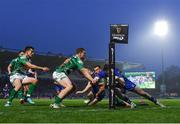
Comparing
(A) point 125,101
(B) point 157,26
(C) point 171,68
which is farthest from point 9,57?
(C) point 171,68

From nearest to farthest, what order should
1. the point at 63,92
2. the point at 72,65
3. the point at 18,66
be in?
the point at 63,92 → the point at 72,65 → the point at 18,66

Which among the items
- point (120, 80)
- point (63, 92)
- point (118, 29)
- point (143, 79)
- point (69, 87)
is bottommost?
point (143, 79)

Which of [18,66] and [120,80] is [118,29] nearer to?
[120,80]

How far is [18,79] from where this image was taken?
15148 millimetres

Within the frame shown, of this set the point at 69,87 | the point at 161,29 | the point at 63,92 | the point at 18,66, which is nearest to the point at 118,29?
the point at 69,87

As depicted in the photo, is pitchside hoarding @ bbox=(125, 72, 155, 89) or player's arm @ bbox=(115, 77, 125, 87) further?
pitchside hoarding @ bbox=(125, 72, 155, 89)

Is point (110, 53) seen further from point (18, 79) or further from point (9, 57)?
point (9, 57)

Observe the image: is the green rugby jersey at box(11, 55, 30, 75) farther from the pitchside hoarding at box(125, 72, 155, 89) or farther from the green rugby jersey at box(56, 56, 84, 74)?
the pitchside hoarding at box(125, 72, 155, 89)

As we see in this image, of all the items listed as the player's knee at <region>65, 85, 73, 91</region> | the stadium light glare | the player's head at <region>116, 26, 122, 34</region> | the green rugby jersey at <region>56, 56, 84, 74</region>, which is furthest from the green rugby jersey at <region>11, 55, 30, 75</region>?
the stadium light glare

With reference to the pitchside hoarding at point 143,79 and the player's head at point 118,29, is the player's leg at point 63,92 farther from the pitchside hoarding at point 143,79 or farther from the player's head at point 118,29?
the pitchside hoarding at point 143,79

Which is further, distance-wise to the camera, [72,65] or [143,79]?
[143,79]

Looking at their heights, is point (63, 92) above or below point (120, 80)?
below

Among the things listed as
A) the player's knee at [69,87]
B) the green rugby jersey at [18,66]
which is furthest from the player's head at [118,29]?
the green rugby jersey at [18,66]

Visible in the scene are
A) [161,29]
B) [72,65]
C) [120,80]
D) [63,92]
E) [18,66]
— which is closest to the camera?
[63,92]
